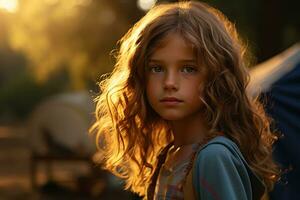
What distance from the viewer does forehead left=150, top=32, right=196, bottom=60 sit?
2.13 metres

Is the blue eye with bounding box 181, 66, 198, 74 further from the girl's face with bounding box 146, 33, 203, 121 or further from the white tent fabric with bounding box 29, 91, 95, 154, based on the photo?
the white tent fabric with bounding box 29, 91, 95, 154

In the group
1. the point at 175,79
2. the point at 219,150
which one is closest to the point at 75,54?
the point at 175,79

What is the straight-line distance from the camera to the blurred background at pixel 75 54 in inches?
576

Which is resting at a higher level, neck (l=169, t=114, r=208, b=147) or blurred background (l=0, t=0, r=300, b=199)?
blurred background (l=0, t=0, r=300, b=199)

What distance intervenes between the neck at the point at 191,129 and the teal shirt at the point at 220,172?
216 mm

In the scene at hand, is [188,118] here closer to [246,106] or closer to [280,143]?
[246,106]

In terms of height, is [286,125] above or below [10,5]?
below

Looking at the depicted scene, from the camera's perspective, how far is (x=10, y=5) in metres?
17.5

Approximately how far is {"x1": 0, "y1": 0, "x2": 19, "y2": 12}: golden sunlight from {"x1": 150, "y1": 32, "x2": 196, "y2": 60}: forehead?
14889 mm

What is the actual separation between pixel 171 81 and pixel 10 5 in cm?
1594

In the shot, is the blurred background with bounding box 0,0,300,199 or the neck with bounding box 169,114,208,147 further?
the blurred background with bounding box 0,0,300,199

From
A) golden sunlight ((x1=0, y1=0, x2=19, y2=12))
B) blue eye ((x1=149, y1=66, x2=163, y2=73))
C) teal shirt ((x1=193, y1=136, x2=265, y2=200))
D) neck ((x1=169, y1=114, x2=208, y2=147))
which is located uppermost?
golden sunlight ((x1=0, y1=0, x2=19, y2=12))

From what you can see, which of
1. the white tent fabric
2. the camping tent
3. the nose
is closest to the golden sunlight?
the white tent fabric

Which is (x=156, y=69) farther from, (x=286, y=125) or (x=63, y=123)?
(x=63, y=123)
